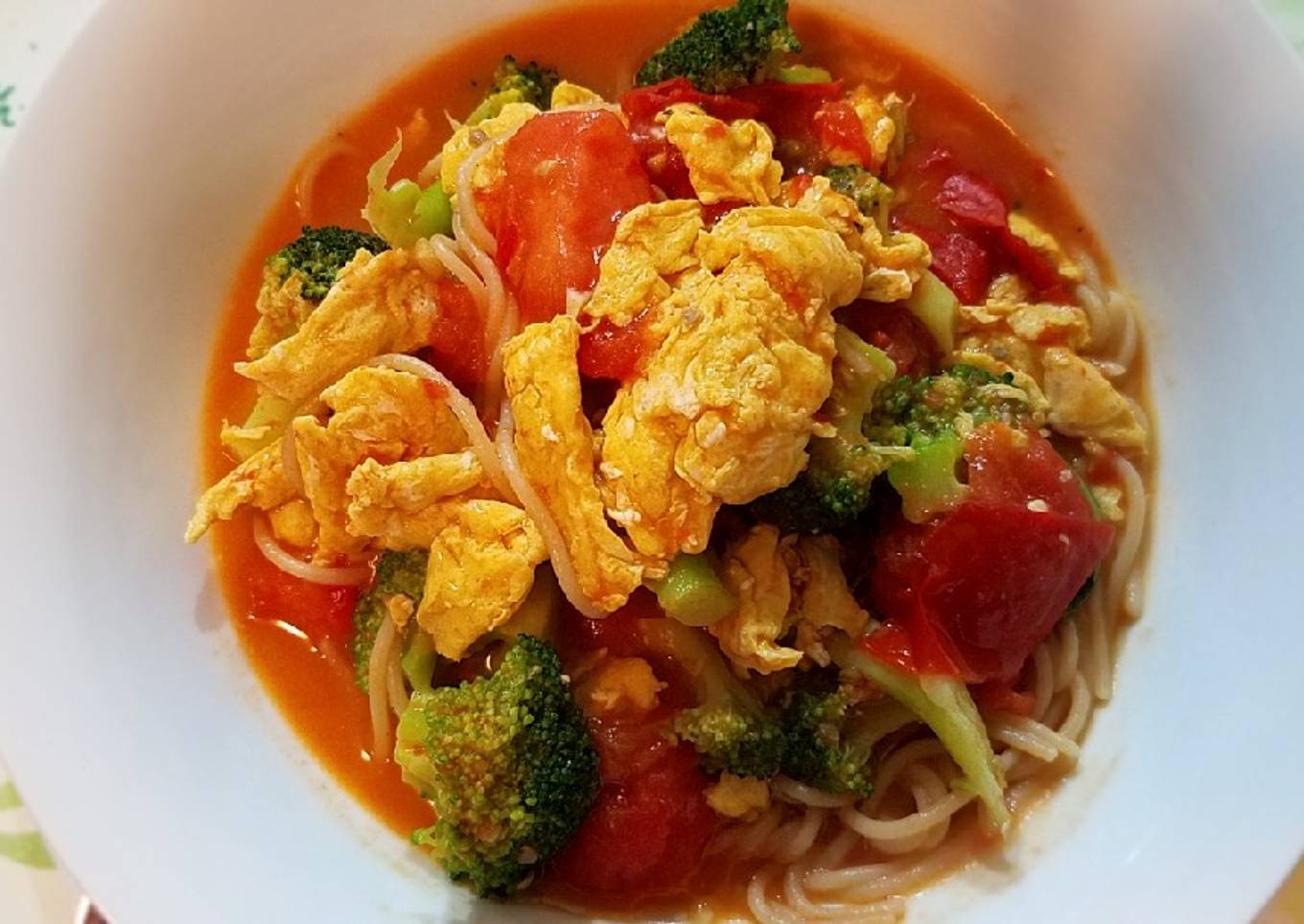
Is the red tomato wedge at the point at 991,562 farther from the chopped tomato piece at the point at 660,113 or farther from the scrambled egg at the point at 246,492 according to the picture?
the scrambled egg at the point at 246,492

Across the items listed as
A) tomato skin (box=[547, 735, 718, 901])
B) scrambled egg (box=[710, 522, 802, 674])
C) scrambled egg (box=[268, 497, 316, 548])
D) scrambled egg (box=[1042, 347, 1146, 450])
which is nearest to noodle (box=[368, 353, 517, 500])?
scrambled egg (box=[268, 497, 316, 548])

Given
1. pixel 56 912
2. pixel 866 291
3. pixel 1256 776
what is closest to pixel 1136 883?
pixel 1256 776

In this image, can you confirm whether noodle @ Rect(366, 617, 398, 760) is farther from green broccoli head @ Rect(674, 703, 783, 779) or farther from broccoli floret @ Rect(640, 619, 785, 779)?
green broccoli head @ Rect(674, 703, 783, 779)

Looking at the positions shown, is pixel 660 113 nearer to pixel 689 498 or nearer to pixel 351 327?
pixel 351 327

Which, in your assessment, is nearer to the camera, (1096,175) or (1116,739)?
(1116,739)

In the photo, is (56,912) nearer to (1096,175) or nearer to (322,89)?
(322,89)

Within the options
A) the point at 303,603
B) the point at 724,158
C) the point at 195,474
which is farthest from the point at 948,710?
the point at 195,474

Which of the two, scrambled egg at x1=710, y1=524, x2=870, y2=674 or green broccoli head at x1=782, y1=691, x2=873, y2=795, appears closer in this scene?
scrambled egg at x1=710, y1=524, x2=870, y2=674
